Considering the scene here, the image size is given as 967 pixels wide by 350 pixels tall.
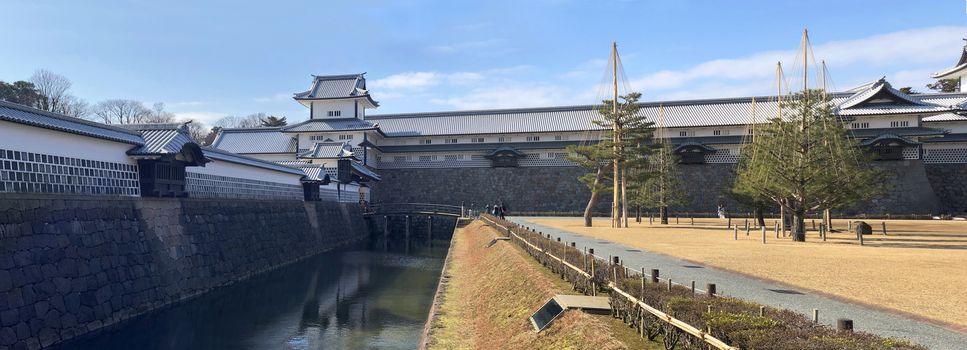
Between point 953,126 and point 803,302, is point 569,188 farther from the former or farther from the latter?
point 803,302

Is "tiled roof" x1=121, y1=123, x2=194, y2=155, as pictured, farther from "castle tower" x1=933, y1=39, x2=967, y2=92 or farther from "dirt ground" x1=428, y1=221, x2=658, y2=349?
"castle tower" x1=933, y1=39, x2=967, y2=92

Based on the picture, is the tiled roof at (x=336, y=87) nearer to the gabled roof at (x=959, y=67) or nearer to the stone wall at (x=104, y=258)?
the stone wall at (x=104, y=258)

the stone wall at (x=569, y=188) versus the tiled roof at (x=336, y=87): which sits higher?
the tiled roof at (x=336, y=87)

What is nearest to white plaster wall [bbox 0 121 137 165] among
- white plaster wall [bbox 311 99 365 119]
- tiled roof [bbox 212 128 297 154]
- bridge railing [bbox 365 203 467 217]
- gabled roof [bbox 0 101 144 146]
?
gabled roof [bbox 0 101 144 146]

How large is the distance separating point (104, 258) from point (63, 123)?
375cm

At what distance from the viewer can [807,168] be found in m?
21.2

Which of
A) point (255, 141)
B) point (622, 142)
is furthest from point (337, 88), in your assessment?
point (622, 142)

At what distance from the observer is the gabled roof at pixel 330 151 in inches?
1465

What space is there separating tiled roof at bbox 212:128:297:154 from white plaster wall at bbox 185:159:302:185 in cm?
2048

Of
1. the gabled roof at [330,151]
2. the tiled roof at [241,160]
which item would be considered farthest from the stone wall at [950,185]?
the tiled roof at [241,160]

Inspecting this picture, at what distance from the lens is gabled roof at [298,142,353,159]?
1465 inches

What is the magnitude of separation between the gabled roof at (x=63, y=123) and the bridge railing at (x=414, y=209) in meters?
24.0

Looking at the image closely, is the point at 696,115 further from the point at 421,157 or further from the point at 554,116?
the point at 421,157

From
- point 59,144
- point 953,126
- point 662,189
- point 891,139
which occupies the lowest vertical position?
point 662,189
